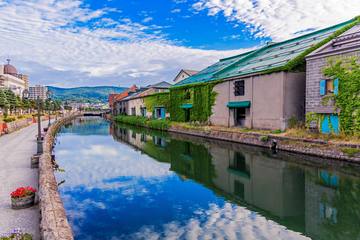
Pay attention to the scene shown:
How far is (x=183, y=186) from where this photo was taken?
1231cm

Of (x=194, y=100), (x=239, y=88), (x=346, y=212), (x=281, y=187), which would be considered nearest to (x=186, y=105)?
(x=194, y=100)

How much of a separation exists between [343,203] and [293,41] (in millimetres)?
23075

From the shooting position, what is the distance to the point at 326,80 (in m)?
19.1

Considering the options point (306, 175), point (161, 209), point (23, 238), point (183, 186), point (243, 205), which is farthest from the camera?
point (306, 175)

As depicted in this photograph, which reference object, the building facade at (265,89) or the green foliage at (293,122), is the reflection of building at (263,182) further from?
the building facade at (265,89)

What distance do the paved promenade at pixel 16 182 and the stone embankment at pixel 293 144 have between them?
14562 mm

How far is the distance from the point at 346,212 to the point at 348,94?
11035 millimetres

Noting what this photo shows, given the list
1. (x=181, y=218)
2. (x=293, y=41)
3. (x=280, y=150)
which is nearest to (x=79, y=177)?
(x=181, y=218)

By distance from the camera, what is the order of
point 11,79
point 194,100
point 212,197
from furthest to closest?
1. point 11,79
2. point 194,100
3. point 212,197

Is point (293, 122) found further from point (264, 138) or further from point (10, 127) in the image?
point (10, 127)

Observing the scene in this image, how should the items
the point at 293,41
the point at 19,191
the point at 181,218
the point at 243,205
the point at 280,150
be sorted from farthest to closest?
the point at 293,41 → the point at 280,150 → the point at 243,205 → the point at 181,218 → the point at 19,191

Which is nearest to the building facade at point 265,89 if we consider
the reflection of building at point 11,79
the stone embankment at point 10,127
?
the stone embankment at point 10,127

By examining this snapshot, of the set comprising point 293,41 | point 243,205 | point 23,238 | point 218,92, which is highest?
point 293,41

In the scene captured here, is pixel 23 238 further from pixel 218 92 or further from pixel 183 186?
pixel 218 92
